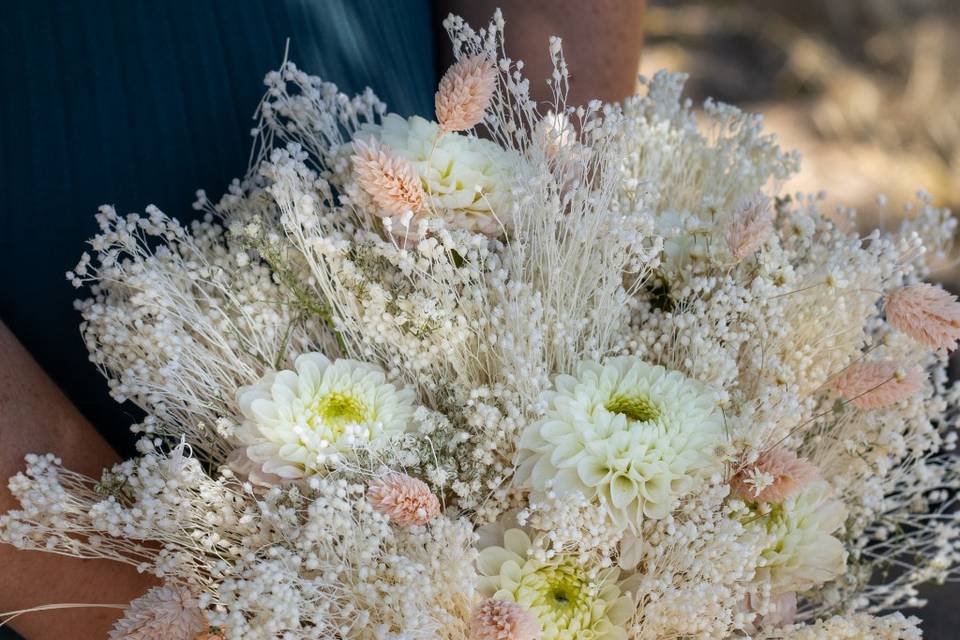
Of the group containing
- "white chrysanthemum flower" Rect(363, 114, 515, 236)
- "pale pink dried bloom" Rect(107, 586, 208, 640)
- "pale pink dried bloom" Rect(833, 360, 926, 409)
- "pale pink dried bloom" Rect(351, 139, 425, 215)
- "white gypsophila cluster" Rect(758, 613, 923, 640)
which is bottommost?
"pale pink dried bloom" Rect(107, 586, 208, 640)

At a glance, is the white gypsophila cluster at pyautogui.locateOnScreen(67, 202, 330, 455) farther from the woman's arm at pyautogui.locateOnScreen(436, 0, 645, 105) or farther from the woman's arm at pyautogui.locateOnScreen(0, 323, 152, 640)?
the woman's arm at pyautogui.locateOnScreen(436, 0, 645, 105)

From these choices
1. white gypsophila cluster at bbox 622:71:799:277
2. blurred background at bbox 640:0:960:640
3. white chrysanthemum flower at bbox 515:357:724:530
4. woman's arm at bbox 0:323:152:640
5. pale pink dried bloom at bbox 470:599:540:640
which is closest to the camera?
pale pink dried bloom at bbox 470:599:540:640

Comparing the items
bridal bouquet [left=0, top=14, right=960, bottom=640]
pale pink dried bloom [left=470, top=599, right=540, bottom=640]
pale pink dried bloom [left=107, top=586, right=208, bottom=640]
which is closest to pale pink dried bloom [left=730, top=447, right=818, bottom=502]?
bridal bouquet [left=0, top=14, right=960, bottom=640]

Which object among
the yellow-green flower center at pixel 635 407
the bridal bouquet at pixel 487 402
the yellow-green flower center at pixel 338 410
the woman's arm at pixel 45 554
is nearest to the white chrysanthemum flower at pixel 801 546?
the bridal bouquet at pixel 487 402

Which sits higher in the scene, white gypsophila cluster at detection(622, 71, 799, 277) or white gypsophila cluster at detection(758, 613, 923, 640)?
white gypsophila cluster at detection(622, 71, 799, 277)

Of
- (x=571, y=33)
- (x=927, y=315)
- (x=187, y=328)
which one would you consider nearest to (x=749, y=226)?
(x=927, y=315)

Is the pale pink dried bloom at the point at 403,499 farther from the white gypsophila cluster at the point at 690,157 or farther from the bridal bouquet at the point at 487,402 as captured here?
the white gypsophila cluster at the point at 690,157
